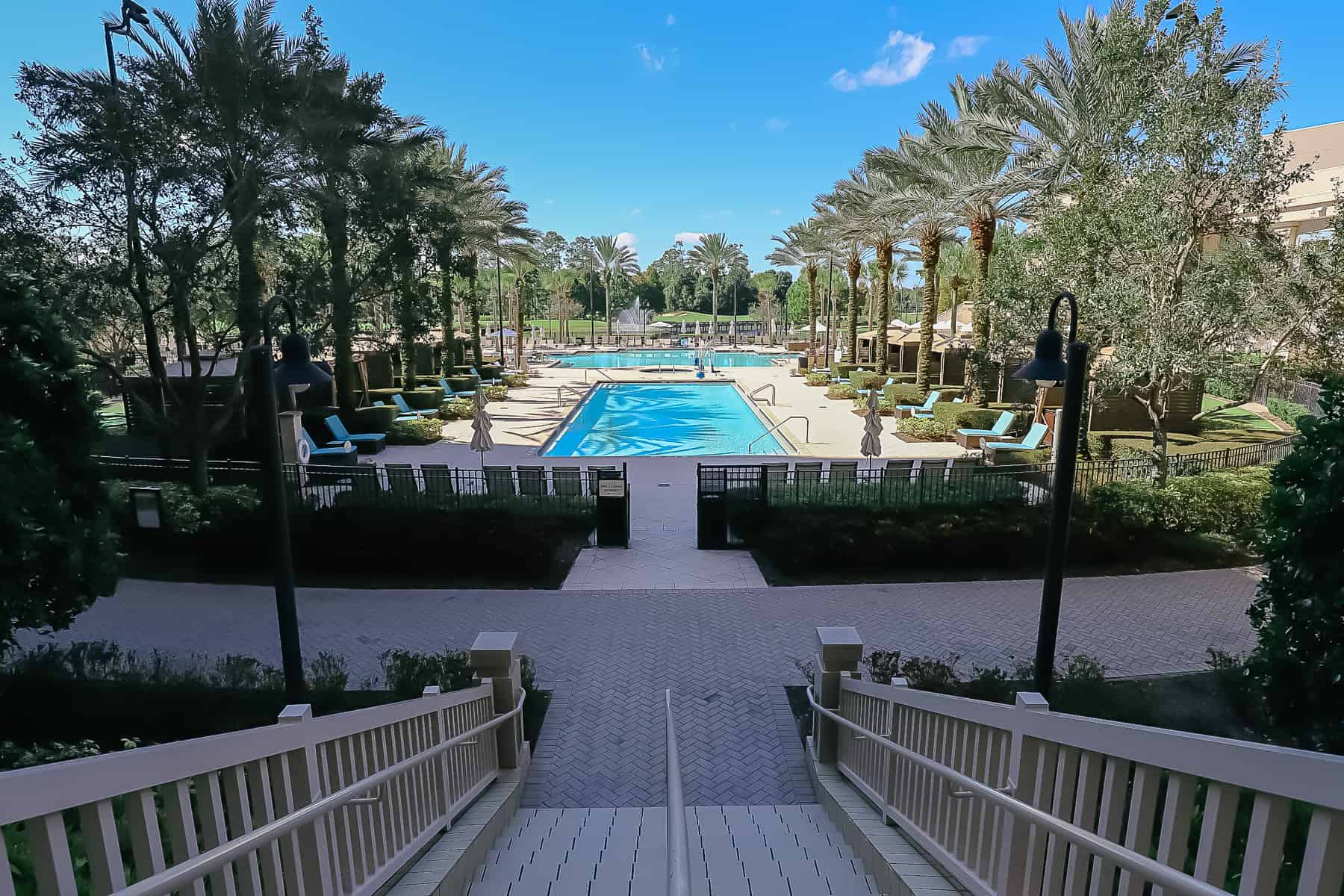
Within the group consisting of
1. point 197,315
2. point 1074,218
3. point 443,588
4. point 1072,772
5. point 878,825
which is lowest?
point 443,588

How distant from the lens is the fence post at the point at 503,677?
5.69 metres

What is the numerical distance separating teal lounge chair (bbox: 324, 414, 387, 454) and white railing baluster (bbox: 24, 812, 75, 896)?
19.0 metres

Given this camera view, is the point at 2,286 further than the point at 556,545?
No

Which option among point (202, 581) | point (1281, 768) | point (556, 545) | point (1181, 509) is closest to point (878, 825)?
point (1281, 768)

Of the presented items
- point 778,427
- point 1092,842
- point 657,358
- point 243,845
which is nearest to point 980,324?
point 778,427

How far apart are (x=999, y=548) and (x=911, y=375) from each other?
64.5 feet

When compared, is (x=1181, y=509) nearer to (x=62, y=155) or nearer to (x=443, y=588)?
(x=443, y=588)

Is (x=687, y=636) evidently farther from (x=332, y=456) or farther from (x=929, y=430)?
(x=929, y=430)

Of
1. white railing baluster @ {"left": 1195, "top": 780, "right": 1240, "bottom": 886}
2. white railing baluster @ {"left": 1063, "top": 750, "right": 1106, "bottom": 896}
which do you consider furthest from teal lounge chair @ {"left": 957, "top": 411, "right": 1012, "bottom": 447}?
white railing baluster @ {"left": 1195, "top": 780, "right": 1240, "bottom": 886}

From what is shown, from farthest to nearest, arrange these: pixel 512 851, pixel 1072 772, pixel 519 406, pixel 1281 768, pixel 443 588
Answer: pixel 519 406 → pixel 443 588 → pixel 512 851 → pixel 1072 772 → pixel 1281 768

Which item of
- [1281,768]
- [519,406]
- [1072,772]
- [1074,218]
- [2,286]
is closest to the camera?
[1281,768]

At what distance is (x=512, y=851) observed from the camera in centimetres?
452

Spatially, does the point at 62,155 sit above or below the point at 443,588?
above

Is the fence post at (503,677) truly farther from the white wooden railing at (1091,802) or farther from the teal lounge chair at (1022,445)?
the teal lounge chair at (1022,445)
